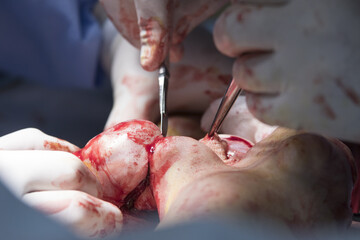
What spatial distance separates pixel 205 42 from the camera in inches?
50.8

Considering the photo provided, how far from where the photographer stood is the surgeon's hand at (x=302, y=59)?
53cm

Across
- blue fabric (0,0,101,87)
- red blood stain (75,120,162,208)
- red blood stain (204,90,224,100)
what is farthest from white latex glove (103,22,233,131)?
blue fabric (0,0,101,87)

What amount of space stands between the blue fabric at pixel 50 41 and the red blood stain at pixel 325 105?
1.25m

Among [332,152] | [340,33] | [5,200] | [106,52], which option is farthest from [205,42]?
[5,200]

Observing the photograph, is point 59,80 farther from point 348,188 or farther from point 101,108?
point 348,188

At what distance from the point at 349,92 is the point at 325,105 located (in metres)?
0.04

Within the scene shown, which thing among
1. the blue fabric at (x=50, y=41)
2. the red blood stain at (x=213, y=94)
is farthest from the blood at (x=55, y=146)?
the blue fabric at (x=50, y=41)

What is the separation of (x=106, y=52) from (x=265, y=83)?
45.7 inches

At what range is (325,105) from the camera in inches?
21.7

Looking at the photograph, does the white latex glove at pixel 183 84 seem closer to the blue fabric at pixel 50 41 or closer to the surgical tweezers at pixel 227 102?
the surgical tweezers at pixel 227 102

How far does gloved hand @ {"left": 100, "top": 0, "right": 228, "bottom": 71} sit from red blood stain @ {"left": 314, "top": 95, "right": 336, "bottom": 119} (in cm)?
55

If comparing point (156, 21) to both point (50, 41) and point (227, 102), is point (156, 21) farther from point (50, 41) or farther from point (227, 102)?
point (50, 41)

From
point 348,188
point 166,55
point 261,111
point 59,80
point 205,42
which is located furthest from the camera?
point 59,80

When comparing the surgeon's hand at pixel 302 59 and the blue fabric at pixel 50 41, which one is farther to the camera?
the blue fabric at pixel 50 41
